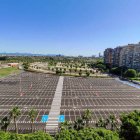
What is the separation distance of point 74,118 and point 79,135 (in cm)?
2422

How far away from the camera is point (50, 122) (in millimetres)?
41719

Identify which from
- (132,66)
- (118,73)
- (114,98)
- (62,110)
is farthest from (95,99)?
(132,66)

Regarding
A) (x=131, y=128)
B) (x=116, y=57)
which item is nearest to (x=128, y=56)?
(x=116, y=57)

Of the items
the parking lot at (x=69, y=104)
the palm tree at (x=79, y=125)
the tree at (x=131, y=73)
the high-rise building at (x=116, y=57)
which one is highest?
the high-rise building at (x=116, y=57)

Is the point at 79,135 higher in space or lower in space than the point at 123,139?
higher

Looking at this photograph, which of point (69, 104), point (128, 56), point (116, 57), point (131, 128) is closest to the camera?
point (131, 128)

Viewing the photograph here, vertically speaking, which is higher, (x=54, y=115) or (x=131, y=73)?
(x=131, y=73)

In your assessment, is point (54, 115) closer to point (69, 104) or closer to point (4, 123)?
point (69, 104)

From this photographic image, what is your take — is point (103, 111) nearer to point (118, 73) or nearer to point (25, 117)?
point (25, 117)

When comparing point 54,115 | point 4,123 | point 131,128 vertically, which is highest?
point 131,128

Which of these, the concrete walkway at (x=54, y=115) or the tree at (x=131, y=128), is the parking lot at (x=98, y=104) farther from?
the tree at (x=131, y=128)

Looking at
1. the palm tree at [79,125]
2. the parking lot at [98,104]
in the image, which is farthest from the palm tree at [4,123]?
the parking lot at [98,104]

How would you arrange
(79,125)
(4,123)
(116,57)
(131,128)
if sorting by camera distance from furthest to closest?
(116,57) < (4,123) < (79,125) < (131,128)

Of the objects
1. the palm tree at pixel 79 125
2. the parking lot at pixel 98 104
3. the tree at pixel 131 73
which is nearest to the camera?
the palm tree at pixel 79 125
